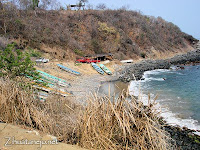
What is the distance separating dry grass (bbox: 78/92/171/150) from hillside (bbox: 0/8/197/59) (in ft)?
68.2

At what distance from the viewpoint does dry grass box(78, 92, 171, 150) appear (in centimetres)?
288

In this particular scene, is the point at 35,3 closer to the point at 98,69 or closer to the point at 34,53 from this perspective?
the point at 34,53

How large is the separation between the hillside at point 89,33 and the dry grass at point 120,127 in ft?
68.2

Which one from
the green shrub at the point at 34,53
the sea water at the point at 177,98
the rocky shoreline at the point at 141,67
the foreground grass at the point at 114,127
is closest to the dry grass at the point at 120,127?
the foreground grass at the point at 114,127

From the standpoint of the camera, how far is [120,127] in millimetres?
2902

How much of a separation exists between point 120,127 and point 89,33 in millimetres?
31600

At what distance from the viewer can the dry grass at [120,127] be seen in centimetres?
288

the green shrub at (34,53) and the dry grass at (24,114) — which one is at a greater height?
the green shrub at (34,53)

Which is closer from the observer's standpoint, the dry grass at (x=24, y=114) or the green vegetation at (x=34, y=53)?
the dry grass at (x=24, y=114)

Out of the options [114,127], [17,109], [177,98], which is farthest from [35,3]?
[114,127]

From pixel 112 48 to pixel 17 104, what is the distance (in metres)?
29.2

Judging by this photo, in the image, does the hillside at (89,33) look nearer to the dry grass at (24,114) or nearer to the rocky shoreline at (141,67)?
the rocky shoreline at (141,67)

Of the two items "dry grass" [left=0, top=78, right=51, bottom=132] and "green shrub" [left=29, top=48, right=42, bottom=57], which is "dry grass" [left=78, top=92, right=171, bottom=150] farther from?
"green shrub" [left=29, top=48, right=42, bottom=57]

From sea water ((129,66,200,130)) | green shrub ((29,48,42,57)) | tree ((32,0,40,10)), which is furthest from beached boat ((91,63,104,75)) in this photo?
tree ((32,0,40,10))
